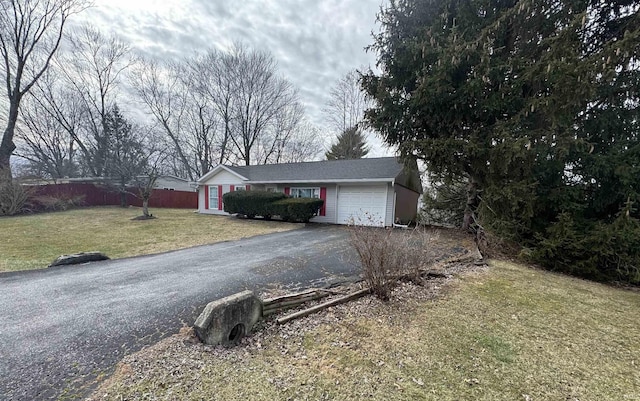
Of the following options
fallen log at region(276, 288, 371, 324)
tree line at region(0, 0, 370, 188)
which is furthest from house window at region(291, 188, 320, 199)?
fallen log at region(276, 288, 371, 324)

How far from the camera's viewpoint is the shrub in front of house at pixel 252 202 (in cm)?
1392

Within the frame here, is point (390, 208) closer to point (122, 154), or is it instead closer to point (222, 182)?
point (222, 182)

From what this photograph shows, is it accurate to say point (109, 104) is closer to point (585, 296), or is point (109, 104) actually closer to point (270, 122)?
point (270, 122)

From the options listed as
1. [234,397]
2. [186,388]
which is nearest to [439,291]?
[234,397]

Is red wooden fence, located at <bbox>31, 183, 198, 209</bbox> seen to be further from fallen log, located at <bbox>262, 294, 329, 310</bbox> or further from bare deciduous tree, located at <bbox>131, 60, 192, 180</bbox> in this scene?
fallen log, located at <bbox>262, 294, 329, 310</bbox>

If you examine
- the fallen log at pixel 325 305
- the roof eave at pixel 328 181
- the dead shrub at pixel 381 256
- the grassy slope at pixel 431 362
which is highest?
the roof eave at pixel 328 181

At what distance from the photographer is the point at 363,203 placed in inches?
513

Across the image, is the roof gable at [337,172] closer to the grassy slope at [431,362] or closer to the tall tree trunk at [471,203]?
the tall tree trunk at [471,203]

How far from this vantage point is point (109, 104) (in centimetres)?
2295

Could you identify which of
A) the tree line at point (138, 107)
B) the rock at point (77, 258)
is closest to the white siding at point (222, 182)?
the tree line at point (138, 107)

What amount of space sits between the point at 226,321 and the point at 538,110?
8.95 meters

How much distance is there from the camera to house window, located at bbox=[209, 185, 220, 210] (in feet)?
58.2

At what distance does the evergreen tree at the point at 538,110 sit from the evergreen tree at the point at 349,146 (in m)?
15.3

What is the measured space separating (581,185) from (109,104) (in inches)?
1249
